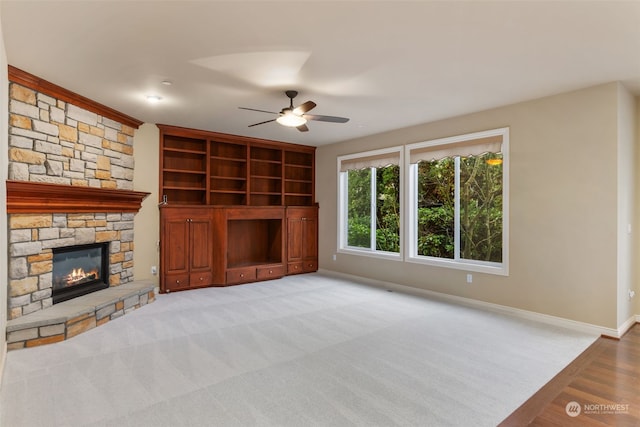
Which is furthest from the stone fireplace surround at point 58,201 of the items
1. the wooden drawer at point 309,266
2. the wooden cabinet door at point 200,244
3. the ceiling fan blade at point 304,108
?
the wooden drawer at point 309,266

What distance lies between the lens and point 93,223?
4617 millimetres

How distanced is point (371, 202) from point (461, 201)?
5.90 ft

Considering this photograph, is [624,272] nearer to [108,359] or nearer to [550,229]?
[550,229]

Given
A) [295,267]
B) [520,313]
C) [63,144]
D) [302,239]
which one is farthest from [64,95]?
[520,313]

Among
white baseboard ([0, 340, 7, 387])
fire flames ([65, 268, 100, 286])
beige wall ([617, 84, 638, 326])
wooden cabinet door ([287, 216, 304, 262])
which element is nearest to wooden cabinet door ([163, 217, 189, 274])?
fire flames ([65, 268, 100, 286])

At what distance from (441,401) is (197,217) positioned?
4.77m

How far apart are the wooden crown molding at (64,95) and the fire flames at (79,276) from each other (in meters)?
2.05

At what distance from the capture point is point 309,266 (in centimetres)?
747

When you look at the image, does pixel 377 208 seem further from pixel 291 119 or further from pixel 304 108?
pixel 304 108

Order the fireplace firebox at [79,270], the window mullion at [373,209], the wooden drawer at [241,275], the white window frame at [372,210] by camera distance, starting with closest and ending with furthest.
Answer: the fireplace firebox at [79,270] < the white window frame at [372,210] < the wooden drawer at [241,275] < the window mullion at [373,209]

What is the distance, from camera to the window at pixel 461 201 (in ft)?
15.8

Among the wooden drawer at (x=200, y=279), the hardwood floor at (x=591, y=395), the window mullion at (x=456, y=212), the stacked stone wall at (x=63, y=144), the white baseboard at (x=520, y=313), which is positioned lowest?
the hardwood floor at (x=591, y=395)

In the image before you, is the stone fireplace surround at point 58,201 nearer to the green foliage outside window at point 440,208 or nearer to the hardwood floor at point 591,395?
the green foliage outside window at point 440,208

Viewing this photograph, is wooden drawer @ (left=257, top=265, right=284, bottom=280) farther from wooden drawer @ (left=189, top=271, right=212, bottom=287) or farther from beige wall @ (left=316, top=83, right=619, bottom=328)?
beige wall @ (left=316, top=83, right=619, bottom=328)
